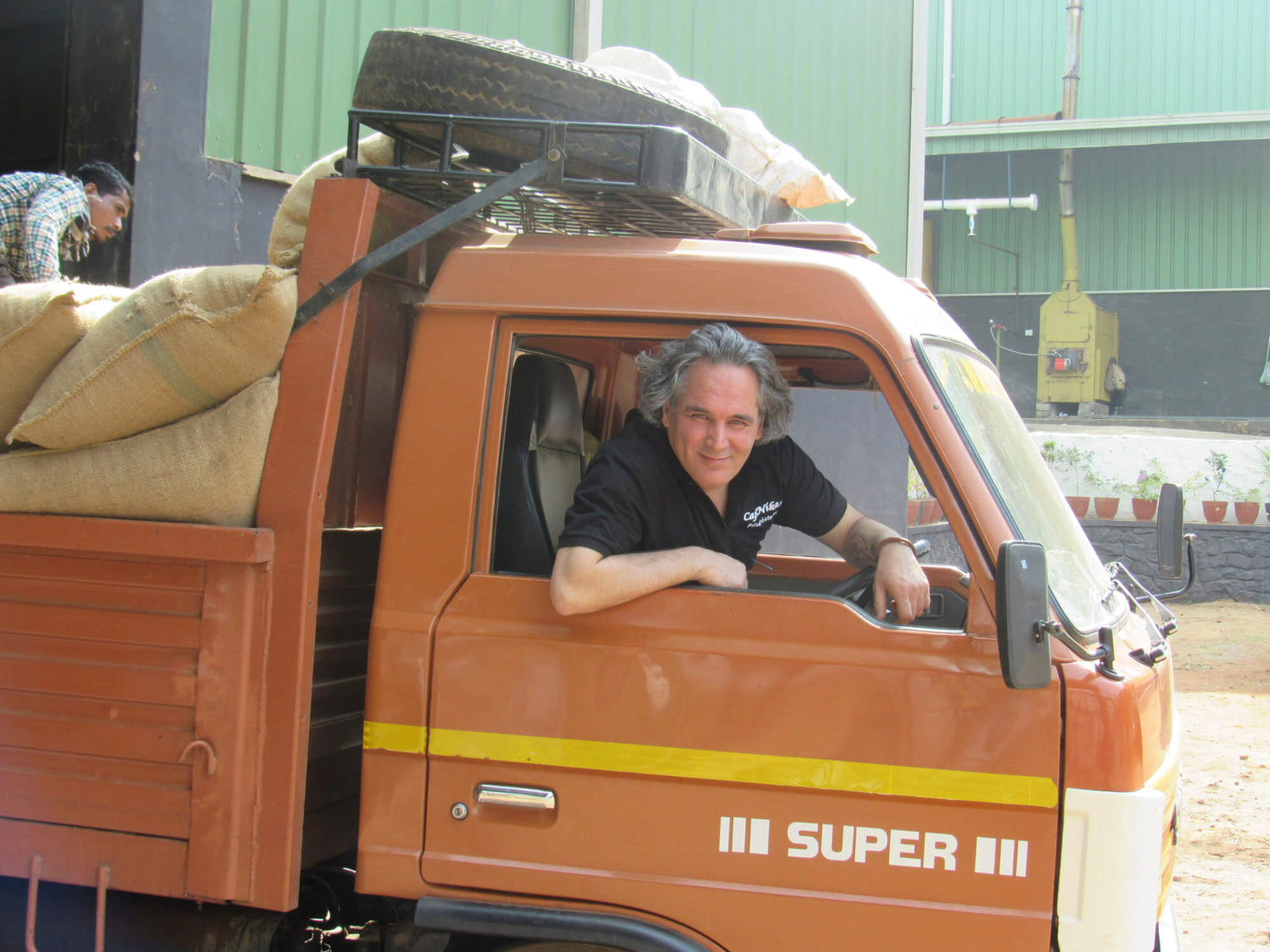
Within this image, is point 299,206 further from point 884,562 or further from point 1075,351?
point 1075,351

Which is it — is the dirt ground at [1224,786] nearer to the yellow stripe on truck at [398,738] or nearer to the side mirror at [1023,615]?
the side mirror at [1023,615]

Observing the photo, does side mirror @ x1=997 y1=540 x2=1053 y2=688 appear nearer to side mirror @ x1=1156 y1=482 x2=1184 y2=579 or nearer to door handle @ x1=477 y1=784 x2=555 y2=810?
door handle @ x1=477 y1=784 x2=555 y2=810

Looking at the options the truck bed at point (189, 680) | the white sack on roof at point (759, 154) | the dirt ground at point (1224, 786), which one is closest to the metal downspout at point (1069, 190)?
the dirt ground at point (1224, 786)

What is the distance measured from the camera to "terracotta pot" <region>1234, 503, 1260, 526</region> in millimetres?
12266

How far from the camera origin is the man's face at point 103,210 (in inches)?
170

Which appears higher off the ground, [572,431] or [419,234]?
[419,234]

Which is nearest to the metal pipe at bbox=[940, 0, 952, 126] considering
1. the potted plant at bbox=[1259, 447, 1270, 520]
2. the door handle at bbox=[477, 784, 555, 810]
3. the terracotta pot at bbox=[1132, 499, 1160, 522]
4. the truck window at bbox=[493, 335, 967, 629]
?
the potted plant at bbox=[1259, 447, 1270, 520]

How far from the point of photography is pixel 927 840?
2.10 metres

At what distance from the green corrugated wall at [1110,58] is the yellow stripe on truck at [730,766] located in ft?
71.9

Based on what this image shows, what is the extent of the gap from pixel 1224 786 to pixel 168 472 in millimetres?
6393

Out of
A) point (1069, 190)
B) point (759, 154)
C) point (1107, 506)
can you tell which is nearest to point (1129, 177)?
point (1069, 190)

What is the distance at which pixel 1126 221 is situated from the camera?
70.9ft

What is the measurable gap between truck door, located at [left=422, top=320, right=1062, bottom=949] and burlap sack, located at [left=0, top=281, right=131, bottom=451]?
1035 mm

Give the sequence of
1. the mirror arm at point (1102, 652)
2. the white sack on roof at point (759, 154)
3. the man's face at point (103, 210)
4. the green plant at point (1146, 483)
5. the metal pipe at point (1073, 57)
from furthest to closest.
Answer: the metal pipe at point (1073, 57) → the green plant at point (1146, 483) → the man's face at point (103, 210) → the white sack on roof at point (759, 154) → the mirror arm at point (1102, 652)
